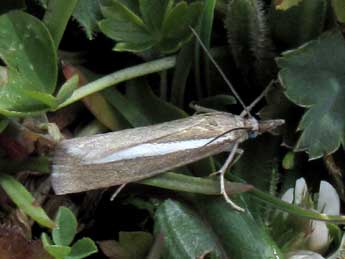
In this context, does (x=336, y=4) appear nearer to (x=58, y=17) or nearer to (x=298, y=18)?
(x=298, y=18)

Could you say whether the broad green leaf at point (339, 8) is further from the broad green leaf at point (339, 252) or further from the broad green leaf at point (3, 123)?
the broad green leaf at point (3, 123)

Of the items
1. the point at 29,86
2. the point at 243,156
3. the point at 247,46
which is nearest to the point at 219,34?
the point at 247,46

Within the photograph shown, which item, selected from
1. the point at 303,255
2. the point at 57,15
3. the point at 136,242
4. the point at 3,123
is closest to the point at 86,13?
the point at 57,15

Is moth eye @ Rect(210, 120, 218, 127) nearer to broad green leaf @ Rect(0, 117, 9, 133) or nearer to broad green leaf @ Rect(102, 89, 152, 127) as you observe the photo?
broad green leaf @ Rect(102, 89, 152, 127)

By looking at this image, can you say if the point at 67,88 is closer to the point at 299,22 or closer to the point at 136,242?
the point at 136,242

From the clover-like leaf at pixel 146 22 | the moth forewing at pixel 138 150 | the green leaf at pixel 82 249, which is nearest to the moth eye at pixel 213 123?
the moth forewing at pixel 138 150
